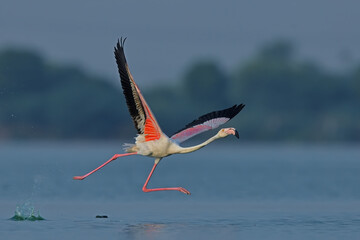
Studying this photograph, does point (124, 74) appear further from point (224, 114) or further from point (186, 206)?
point (186, 206)

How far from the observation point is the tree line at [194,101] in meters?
121

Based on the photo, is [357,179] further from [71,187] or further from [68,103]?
[68,103]

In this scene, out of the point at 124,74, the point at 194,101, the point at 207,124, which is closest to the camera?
the point at 124,74

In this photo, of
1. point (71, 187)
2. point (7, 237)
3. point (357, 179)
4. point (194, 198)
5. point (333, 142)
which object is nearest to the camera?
point (7, 237)

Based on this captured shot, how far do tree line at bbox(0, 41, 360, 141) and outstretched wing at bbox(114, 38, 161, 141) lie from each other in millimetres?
86904

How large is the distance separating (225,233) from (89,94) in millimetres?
107742

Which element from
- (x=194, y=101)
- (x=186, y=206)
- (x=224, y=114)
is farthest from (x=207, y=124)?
(x=194, y=101)

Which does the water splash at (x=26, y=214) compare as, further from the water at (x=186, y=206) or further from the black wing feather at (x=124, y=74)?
the black wing feather at (x=124, y=74)

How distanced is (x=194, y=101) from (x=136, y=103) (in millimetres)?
117972

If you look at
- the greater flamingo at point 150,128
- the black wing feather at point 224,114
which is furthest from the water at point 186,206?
Result: the black wing feather at point 224,114

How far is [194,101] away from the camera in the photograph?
141500 millimetres

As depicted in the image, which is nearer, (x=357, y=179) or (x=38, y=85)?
(x=357, y=179)

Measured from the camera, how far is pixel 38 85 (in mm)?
130500

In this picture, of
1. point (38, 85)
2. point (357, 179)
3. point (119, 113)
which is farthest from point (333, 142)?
point (357, 179)
